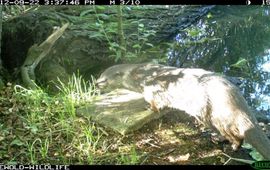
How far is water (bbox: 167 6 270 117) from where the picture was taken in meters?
2.32

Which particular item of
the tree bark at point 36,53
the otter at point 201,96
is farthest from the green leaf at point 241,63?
the tree bark at point 36,53

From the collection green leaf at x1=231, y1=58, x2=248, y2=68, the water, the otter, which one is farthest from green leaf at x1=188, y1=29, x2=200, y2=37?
the otter

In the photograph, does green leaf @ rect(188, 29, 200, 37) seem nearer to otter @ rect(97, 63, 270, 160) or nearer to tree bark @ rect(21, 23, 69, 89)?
otter @ rect(97, 63, 270, 160)

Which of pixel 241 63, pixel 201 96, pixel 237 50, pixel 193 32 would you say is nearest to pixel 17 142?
pixel 201 96

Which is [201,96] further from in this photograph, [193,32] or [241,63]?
[193,32]

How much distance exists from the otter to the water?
0.82 ft

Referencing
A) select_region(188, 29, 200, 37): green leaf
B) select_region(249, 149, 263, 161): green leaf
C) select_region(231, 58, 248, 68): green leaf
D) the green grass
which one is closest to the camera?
select_region(249, 149, 263, 161): green leaf

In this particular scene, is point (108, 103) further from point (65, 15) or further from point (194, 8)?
point (194, 8)

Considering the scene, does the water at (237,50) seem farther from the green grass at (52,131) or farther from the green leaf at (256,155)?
the green grass at (52,131)

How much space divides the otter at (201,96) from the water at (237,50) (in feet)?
0.82

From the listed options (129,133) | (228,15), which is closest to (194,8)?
(228,15)

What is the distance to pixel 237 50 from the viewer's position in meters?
2.77

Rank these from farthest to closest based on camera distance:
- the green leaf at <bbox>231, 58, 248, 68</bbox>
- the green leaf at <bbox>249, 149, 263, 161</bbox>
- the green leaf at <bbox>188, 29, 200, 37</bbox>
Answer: the green leaf at <bbox>188, 29, 200, 37</bbox>, the green leaf at <bbox>231, 58, 248, 68</bbox>, the green leaf at <bbox>249, 149, 263, 161</bbox>

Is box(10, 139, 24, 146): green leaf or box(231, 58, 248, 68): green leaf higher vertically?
box(231, 58, 248, 68): green leaf
